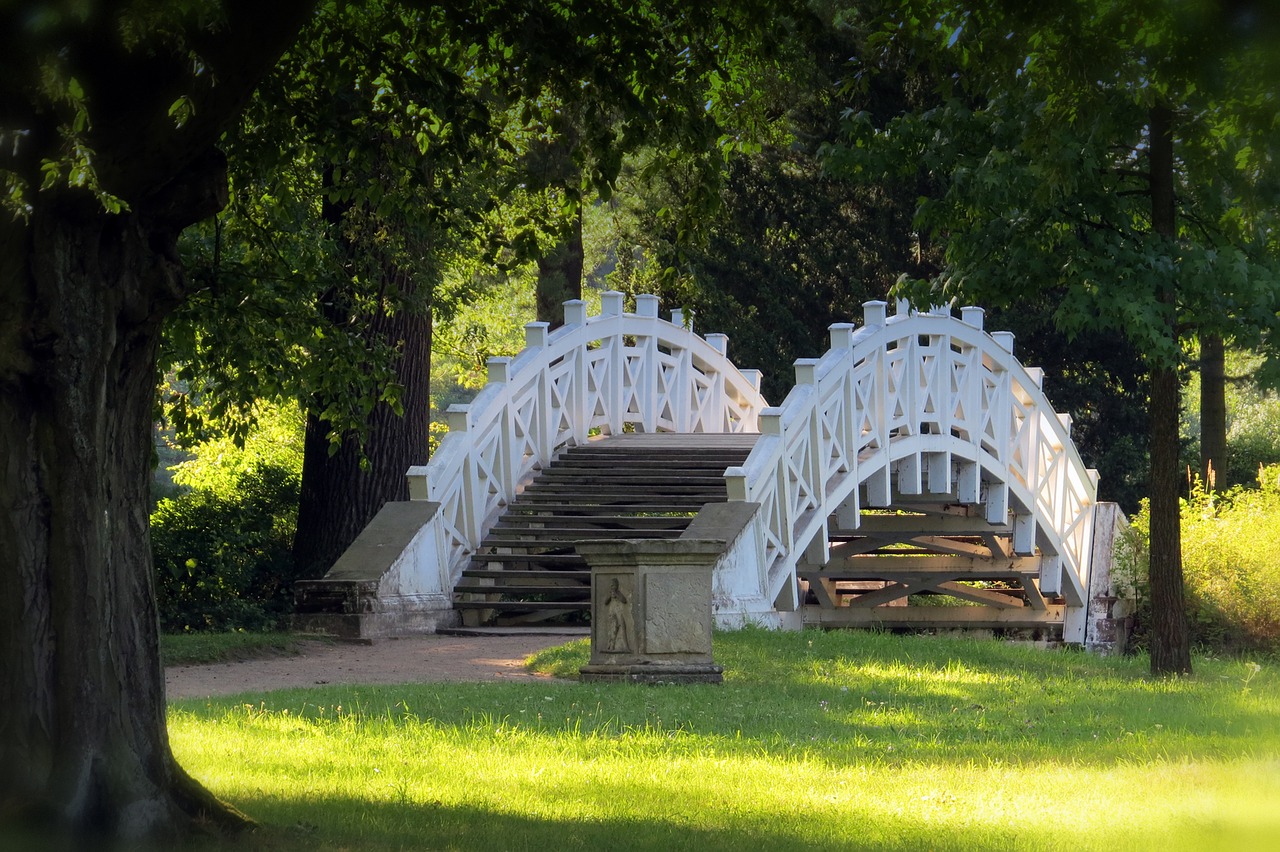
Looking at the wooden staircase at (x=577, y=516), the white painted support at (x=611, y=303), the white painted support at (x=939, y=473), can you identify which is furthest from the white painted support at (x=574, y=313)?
the white painted support at (x=939, y=473)

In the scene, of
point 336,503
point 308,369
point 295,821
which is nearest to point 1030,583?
point 336,503

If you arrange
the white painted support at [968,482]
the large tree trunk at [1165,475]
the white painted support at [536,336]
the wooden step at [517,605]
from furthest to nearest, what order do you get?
the white painted support at [968,482] < the white painted support at [536,336] < the wooden step at [517,605] < the large tree trunk at [1165,475]

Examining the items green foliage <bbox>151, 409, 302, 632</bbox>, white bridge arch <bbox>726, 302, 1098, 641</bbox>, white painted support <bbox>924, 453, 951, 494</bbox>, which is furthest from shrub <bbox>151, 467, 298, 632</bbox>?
white painted support <bbox>924, 453, 951, 494</bbox>

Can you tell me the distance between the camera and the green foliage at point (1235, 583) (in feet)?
64.7

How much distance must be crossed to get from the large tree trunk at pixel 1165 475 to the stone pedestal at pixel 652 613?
443 centimetres

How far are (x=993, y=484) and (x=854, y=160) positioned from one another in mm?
12546

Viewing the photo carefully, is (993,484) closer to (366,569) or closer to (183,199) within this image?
(366,569)

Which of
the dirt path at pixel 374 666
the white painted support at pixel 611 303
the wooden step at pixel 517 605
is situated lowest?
the dirt path at pixel 374 666

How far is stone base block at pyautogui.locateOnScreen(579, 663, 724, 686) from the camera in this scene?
11352 millimetres

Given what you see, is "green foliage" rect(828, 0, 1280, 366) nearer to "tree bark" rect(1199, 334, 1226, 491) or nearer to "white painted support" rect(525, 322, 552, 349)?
"white painted support" rect(525, 322, 552, 349)

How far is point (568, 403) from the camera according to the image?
21.9m

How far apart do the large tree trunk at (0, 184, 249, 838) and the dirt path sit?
17.2ft

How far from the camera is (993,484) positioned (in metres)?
25.4

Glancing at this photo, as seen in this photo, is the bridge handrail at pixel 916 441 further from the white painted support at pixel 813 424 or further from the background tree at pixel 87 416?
the background tree at pixel 87 416
